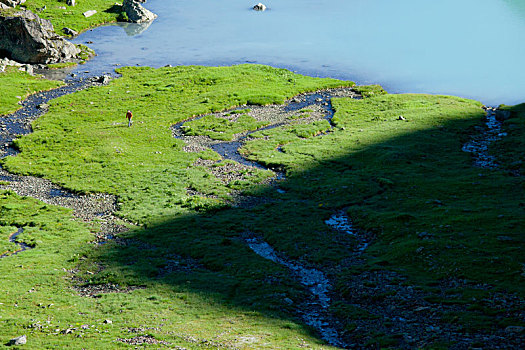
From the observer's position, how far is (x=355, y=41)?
14850 centimetres

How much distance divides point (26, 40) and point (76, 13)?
163 ft

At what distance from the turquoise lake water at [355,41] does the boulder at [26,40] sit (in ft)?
26.4

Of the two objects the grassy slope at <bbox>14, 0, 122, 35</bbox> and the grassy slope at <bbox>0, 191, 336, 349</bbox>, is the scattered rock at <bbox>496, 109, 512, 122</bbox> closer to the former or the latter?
the grassy slope at <bbox>0, 191, 336, 349</bbox>

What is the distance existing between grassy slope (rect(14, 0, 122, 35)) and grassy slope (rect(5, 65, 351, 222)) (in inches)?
1755

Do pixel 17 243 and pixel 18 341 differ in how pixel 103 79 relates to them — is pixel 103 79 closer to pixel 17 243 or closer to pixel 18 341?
pixel 17 243

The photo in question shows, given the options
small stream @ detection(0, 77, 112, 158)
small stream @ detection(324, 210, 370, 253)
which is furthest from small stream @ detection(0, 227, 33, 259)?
small stream @ detection(324, 210, 370, 253)

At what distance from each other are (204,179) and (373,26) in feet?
392

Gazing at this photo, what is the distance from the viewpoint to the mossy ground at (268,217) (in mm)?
35906

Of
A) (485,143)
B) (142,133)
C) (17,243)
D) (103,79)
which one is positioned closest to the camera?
(17,243)

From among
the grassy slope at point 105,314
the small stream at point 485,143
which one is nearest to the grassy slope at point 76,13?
the small stream at point 485,143

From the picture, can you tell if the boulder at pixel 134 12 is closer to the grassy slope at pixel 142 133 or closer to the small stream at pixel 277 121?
the grassy slope at pixel 142 133

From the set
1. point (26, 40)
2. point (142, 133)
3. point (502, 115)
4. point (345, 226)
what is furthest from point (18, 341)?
point (26, 40)

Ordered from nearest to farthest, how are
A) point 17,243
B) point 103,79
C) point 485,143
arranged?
point 17,243, point 485,143, point 103,79

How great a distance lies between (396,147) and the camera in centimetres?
7225
